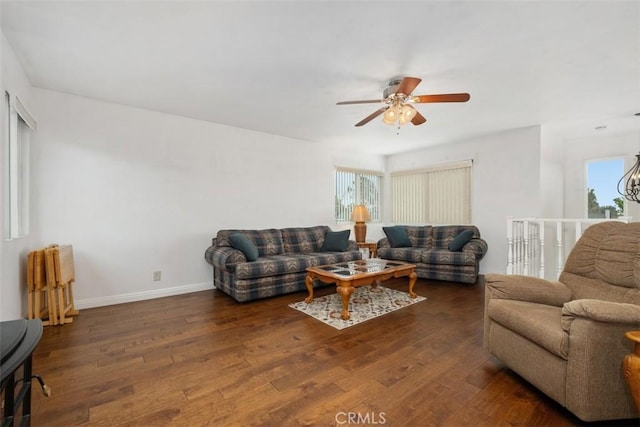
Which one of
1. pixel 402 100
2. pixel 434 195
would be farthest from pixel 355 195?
pixel 402 100

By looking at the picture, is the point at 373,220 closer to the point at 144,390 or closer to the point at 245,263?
the point at 245,263

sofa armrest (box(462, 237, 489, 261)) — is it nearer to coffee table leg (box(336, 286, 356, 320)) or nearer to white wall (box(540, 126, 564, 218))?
white wall (box(540, 126, 564, 218))

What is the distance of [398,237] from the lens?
5.41 meters

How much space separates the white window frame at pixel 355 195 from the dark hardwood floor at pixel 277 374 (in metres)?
3.26

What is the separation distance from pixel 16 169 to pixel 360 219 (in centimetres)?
468

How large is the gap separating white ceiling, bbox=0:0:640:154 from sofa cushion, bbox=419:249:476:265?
6.99 ft

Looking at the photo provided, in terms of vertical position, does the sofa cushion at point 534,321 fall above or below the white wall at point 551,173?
below

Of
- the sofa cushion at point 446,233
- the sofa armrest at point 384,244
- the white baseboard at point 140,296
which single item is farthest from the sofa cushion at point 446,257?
the white baseboard at point 140,296

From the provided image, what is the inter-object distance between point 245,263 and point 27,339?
2.46m

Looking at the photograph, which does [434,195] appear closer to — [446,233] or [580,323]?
[446,233]

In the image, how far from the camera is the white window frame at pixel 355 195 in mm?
6000

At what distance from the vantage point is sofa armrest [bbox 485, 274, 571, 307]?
2.03 meters

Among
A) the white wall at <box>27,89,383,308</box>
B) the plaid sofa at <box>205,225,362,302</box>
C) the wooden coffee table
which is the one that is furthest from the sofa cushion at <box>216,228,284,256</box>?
the wooden coffee table

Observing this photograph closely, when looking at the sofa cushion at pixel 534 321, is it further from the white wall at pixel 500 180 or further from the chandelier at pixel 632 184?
the chandelier at pixel 632 184
